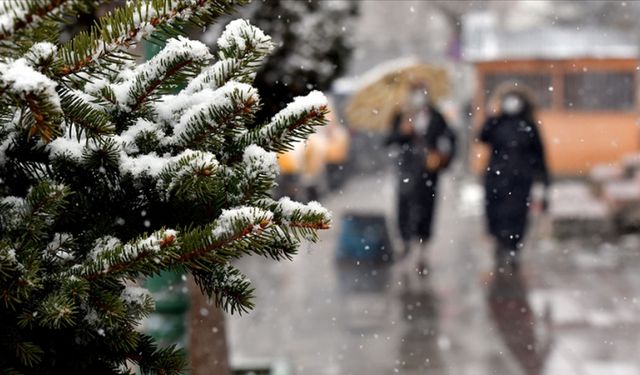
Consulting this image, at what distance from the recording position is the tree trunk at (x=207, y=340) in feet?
15.4

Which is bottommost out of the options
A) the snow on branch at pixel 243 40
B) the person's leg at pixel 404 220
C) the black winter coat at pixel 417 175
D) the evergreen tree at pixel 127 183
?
the person's leg at pixel 404 220

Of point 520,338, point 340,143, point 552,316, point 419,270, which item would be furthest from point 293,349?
point 340,143

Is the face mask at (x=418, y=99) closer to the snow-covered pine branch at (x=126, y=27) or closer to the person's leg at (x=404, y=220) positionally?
the person's leg at (x=404, y=220)

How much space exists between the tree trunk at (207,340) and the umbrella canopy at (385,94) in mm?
6777

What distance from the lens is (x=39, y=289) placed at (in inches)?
63.8

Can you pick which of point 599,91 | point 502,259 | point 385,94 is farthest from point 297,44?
point 599,91

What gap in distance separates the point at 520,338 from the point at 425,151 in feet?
11.6

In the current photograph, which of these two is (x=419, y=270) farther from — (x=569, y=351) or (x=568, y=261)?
(x=569, y=351)

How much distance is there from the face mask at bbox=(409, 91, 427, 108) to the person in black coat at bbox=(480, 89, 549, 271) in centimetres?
110

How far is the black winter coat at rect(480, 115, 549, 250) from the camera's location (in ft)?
29.1

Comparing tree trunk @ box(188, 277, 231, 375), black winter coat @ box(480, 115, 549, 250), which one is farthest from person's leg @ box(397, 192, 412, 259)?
tree trunk @ box(188, 277, 231, 375)

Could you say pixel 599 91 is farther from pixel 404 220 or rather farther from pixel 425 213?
pixel 425 213

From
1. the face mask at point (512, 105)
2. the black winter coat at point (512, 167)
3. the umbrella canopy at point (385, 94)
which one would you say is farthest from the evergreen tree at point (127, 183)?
the umbrella canopy at point (385, 94)

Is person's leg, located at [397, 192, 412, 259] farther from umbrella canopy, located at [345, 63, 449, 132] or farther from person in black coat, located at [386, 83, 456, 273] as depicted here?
umbrella canopy, located at [345, 63, 449, 132]
